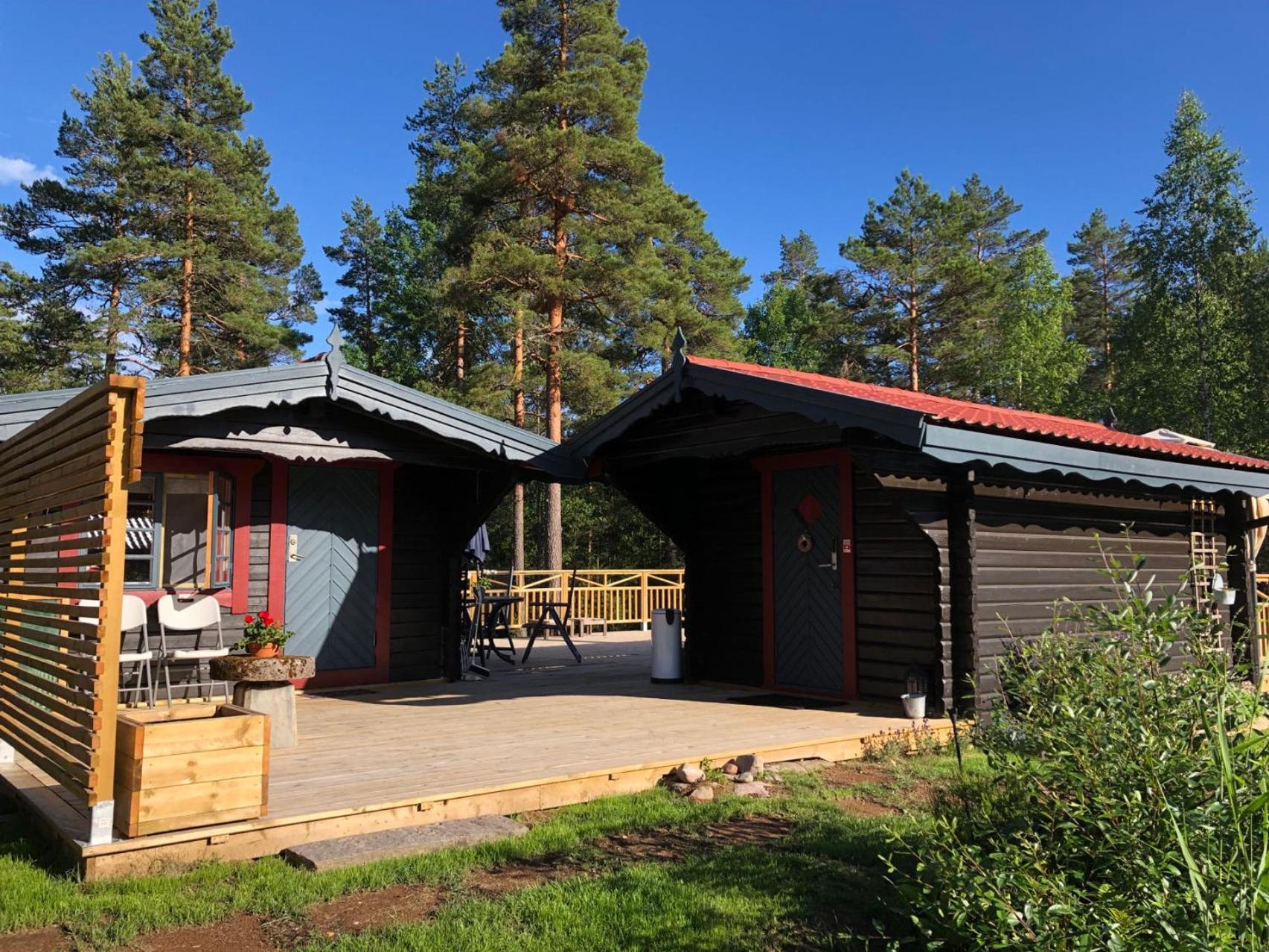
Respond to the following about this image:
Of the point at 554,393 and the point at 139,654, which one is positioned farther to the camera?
the point at 554,393

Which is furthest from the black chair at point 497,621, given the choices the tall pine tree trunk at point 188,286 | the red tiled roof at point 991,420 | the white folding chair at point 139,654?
the tall pine tree trunk at point 188,286

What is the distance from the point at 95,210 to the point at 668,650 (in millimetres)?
18885

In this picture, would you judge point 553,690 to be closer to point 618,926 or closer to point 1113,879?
point 618,926

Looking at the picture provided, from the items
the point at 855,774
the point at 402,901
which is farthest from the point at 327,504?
the point at 402,901

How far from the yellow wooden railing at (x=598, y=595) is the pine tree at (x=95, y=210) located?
34.9ft

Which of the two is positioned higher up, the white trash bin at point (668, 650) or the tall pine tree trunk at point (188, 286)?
the tall pine tree trunk at point (188, 286)

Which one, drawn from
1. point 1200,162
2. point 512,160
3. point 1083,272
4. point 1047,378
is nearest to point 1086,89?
point 1200,162

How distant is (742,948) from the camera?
292 cm

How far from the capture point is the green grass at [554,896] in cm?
302

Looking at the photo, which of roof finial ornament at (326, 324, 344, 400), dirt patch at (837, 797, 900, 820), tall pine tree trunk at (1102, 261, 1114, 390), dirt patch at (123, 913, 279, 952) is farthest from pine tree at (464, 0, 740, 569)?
tall pine tree trunk at (1102, 261, 1114, 390)

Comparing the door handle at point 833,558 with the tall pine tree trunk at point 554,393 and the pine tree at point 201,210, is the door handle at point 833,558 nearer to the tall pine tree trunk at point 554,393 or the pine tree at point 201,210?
the tall pine tree trunk at point 554,393

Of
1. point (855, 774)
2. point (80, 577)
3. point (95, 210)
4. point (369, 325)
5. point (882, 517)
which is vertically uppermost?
point (369, 325)

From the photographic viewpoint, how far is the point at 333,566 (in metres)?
8.48

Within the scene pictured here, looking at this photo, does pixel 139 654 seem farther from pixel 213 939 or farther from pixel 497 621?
pixel 497 621
